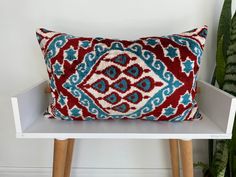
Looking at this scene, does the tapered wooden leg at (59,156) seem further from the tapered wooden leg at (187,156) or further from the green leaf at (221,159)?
the green leaf at (221,159)

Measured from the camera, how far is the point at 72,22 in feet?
3.55

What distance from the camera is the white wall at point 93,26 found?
3.49 feet

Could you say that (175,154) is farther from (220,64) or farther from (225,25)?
(225,25)

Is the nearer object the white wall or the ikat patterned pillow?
the ikat patterned pillow

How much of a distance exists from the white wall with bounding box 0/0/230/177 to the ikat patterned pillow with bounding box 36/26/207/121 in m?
0.25

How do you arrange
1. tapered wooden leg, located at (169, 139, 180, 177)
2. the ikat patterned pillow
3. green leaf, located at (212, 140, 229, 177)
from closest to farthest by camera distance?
the ikat patterned pillow, green leaf, located at (212, 140, 229, 177), tapered wooden leg, located at (169, 139, 180, 177)

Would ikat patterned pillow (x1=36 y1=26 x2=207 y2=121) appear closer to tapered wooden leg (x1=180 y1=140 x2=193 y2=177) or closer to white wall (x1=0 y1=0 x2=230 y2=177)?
tapered wooden leg (x1=180 y1=140 x2=193 y2=177)

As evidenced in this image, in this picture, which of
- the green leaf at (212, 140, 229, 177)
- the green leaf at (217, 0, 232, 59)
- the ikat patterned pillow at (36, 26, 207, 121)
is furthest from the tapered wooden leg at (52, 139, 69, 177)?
the green leaf at (217, 0, 232, 59)

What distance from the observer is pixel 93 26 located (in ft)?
3.55

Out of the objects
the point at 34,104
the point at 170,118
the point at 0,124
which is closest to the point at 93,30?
the point at 34,104

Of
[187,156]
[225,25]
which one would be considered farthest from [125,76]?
[225,25]

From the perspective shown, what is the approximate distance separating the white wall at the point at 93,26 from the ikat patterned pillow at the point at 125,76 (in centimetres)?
25

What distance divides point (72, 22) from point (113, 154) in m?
0.65

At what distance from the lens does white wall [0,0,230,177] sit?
3.49ft
